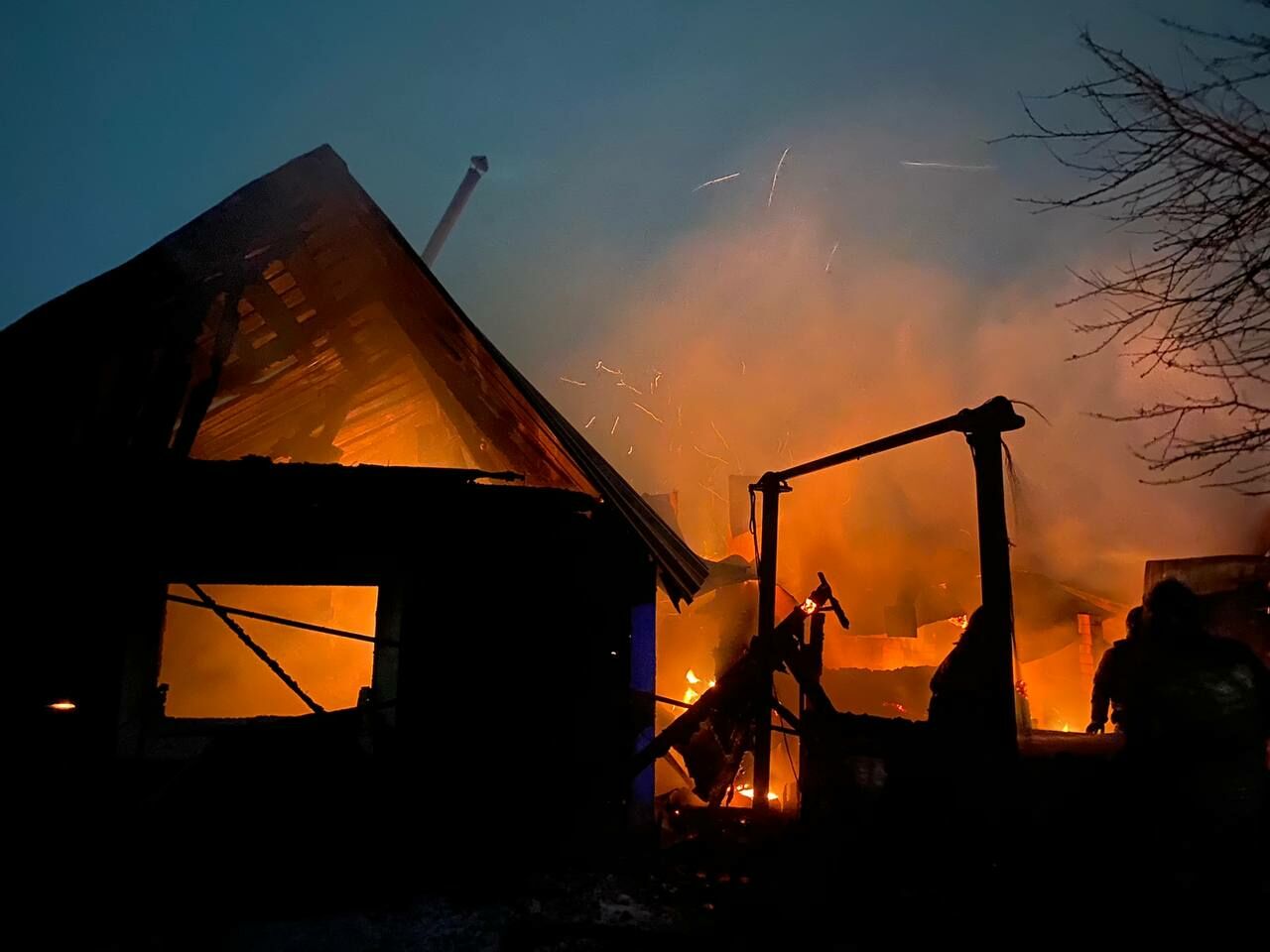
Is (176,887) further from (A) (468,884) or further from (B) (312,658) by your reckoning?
(B) (312,658)

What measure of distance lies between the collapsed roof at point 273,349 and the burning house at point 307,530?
23 mm

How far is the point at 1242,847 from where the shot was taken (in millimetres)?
4445

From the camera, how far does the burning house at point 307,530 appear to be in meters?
5.42

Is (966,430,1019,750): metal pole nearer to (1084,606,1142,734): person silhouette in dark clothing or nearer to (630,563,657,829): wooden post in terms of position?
(1084,606,1142,734): person silhouette in dark clothing

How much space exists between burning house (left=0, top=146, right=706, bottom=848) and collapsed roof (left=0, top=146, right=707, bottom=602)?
23mm

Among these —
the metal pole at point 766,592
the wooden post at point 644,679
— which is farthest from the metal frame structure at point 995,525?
the metal pole at point 766,592

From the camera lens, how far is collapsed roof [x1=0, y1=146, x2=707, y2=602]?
5.21 m

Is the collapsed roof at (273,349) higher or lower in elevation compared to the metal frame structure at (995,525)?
higher

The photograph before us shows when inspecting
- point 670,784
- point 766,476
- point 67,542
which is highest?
point 766,476

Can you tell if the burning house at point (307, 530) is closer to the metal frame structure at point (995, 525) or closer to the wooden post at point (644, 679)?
the wooden post at point (644, 679)

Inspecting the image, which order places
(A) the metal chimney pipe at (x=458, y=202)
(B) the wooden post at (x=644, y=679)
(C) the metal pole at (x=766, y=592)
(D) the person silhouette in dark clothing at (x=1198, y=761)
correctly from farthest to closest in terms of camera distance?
(A) the metal chimney pipe at (x=458, y=202) < (C) the metal pole at (x=766, y=592) < (B) the wooden post at (x=644, y=679) < (D) the person silhouette in dark clothing at (x=1198, y=761)

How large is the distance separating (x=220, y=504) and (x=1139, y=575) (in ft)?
123

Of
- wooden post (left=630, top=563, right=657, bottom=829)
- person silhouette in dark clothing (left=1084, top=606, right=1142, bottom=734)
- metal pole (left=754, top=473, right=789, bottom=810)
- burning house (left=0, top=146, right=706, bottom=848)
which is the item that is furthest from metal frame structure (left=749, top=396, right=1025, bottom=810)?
metal pole (left=754, top=473, right=789, bottom=810)

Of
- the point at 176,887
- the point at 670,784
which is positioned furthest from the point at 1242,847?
the point at 670,784
